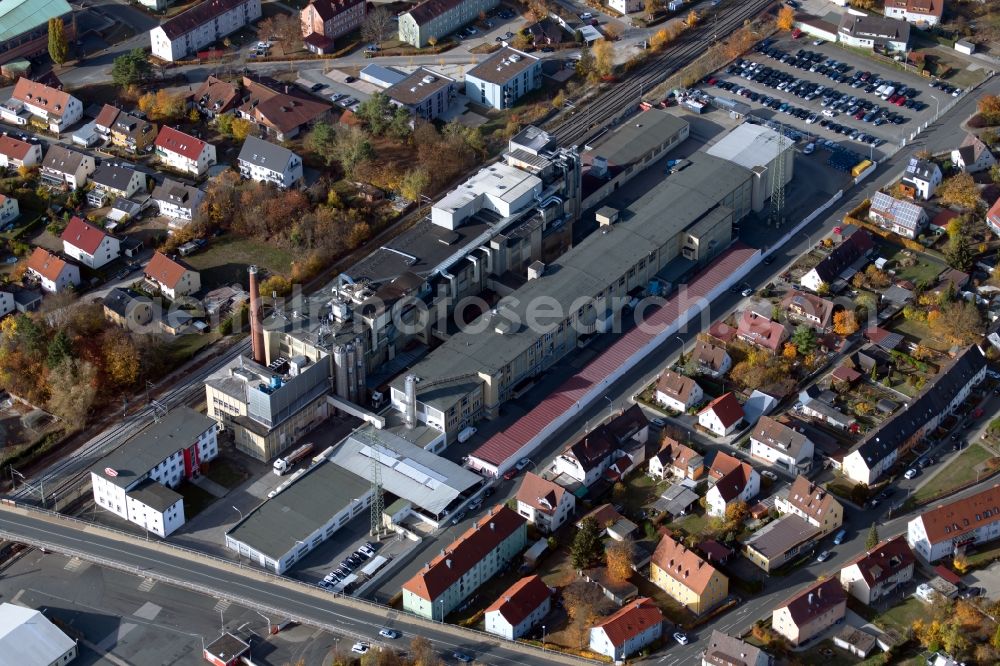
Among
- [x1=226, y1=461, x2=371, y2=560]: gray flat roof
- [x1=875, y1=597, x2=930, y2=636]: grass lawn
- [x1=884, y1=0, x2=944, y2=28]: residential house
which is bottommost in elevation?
[x1=875, y1=597, x2=930, y2=636]: grass lawn

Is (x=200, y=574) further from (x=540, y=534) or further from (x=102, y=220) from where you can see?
(x=102, y=220)

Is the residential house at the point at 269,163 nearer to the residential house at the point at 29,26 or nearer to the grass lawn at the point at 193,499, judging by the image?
the residential house at the point at 29,26

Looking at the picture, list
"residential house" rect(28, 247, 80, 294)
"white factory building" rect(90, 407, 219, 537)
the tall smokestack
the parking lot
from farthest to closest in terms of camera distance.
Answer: the parking lot
"residential house" rect(28, 247, 80, 294)
the tall smokestack
"white factory building" rect(90, 407, 219, 537)

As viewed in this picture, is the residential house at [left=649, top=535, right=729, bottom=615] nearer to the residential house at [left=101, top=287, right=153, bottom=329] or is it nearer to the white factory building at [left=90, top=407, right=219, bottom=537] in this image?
the white factory building at [left=90, top=407, right=219, bottom=537]

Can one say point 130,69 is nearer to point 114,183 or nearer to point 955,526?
point 114,183

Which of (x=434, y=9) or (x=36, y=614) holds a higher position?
(x=434, y=9)

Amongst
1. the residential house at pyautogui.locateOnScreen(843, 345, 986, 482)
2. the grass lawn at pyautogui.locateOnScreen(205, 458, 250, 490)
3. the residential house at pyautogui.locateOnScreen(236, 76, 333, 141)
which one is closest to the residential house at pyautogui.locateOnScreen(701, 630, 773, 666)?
the residential house at pyautogui.locateOnScreen(843, 345, 986, 482)

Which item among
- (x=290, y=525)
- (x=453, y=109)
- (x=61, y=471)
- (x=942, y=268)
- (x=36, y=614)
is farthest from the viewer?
(x=453, y=109)

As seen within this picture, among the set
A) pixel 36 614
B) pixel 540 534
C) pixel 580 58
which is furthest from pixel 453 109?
pixel 36 614
